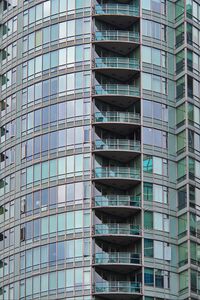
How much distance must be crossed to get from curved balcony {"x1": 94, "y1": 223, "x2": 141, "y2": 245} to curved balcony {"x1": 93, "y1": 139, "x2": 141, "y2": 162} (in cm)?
651

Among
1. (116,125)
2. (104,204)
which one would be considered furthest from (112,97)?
(104,204)

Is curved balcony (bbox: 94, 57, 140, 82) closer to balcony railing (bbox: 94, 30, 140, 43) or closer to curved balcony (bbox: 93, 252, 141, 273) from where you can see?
balcony railing (bbox: 94, 30, 140, 43)

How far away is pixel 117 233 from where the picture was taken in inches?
4454

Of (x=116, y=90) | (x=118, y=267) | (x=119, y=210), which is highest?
(x=116, y=90)

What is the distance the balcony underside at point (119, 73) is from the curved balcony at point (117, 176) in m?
9.27

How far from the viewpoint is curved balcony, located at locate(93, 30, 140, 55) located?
119 m

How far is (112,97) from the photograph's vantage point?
117688 millimetres

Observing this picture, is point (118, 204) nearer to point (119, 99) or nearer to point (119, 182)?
point (119, 182)

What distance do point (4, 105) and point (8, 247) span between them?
14.7m

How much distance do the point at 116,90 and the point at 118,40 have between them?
4.92m

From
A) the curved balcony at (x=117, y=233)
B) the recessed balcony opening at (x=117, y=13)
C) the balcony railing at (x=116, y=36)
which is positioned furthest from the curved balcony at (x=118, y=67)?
the curved balcony at (x=117, y=233)

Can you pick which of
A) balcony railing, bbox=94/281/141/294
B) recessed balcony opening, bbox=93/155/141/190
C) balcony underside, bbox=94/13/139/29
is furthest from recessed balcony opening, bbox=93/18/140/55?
balcony railing, bbox=94/281/141/294

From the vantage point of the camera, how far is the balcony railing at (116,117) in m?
117

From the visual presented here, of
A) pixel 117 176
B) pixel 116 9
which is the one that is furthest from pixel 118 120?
pixel 116 9
